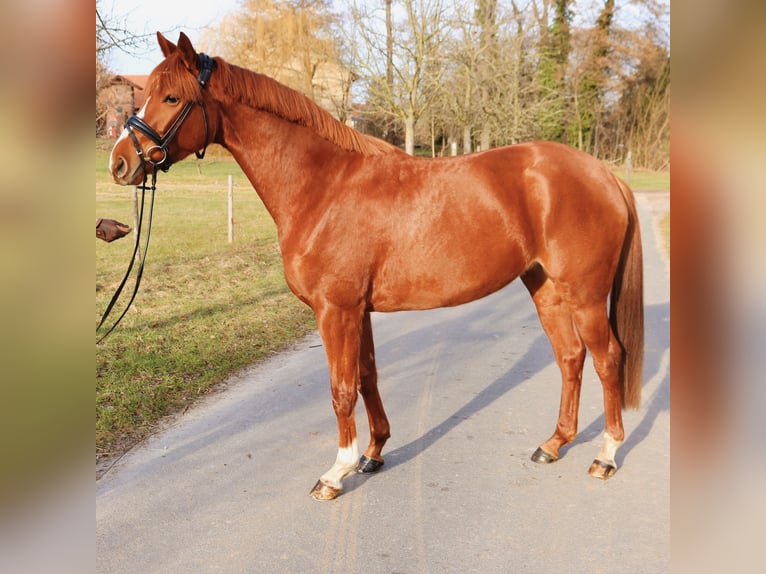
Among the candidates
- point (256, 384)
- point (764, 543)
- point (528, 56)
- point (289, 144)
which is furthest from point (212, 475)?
point (528, 56)

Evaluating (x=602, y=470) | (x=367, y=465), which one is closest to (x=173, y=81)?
(x=367, y=465)

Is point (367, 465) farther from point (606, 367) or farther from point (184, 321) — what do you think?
point (184, 321)

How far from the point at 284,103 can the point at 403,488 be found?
200 cm

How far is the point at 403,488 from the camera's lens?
10.6ft

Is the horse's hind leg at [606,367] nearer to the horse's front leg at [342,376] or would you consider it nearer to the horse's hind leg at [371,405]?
the horse's hind leg at [371,405]

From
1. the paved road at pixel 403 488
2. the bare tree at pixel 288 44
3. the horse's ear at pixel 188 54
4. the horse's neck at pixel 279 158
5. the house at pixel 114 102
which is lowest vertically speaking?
the paved road at pixel 403 488

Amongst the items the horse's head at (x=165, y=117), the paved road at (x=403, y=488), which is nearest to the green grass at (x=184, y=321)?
the paved road at (x=403, y=488)

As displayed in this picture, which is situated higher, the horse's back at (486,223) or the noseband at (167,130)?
the noseband at (167,130)

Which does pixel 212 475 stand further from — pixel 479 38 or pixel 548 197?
pixel 479 38

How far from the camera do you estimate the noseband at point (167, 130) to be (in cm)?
278

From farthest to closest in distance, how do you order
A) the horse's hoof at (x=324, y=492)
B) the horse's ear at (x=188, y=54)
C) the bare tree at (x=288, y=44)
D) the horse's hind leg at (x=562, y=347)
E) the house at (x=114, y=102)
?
the bare tree at (x=288, y=44) < the house at (x=114, y=102) < the horse's hind leg at (x=562, y=347) < the horse's hoof at (x=324, y=492) < the horse's ear at (x=188, y=54)

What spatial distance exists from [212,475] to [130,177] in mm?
1561

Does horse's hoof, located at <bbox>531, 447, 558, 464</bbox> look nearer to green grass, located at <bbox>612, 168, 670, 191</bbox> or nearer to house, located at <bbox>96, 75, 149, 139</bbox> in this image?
house, located at <bbox>96, 75, 149, 139</bbox>

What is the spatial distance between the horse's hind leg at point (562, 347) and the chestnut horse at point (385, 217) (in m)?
0.24
